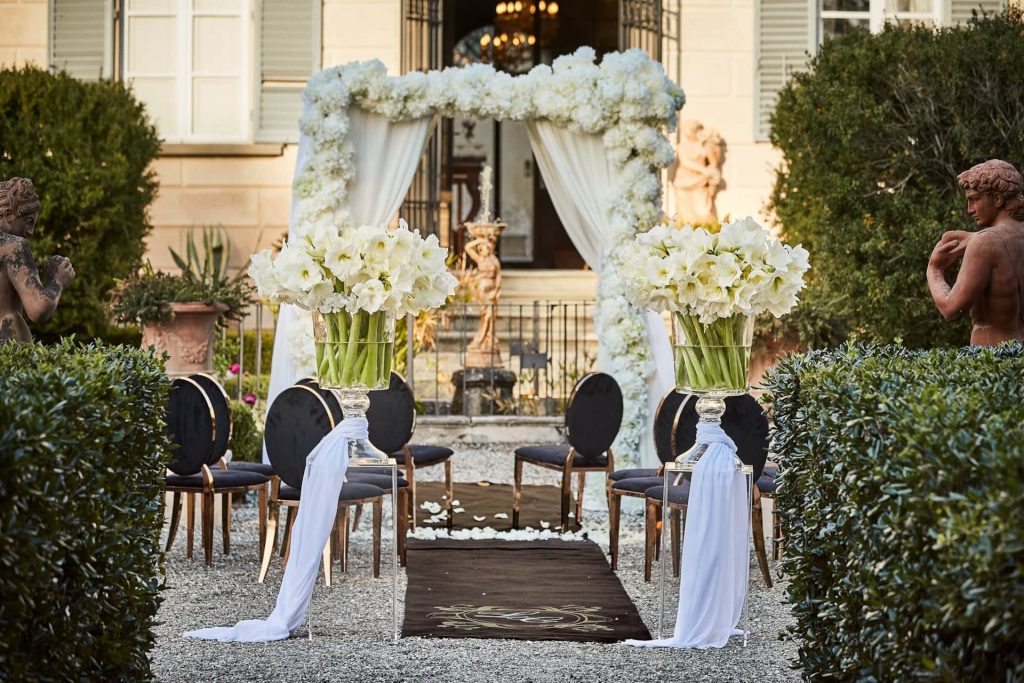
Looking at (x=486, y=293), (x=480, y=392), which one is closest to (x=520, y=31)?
(x=486, y=293)

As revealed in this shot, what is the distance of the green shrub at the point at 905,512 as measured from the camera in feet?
8.67

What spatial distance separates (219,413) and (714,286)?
9.58ft

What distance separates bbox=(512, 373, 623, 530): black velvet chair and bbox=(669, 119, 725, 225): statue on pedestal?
19.2 ft

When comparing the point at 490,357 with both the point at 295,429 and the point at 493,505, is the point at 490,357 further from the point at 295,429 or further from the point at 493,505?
the point at 295,429

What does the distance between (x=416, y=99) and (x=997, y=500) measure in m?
6.09

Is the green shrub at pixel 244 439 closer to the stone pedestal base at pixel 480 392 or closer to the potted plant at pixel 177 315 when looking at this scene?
the potted plant at pixel 177 315

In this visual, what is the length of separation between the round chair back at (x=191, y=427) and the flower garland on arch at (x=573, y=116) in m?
1.98

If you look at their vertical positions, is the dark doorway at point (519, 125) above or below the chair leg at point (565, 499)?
above

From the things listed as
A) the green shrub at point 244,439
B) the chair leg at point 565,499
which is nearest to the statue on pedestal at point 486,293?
the green shrub at point 244,439

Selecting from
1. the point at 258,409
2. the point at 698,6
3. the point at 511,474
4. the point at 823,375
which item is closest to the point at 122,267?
the point at 258,409

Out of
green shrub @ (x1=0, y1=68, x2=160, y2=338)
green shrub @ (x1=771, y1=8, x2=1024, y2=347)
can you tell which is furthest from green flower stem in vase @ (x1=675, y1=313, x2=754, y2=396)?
green shrub @ (x1=0, y1=68, x2=160, y2=338)

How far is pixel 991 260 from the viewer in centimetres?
522

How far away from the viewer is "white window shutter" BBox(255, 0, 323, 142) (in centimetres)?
1306

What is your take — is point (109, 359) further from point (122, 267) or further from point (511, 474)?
point (122, 267)
